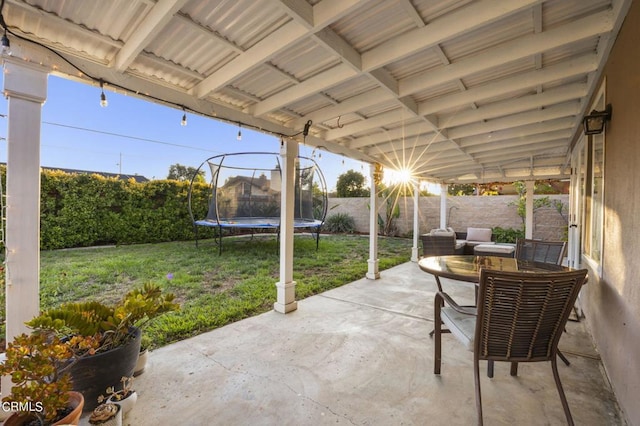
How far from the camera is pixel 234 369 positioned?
222 cm

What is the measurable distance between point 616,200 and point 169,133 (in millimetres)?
18959

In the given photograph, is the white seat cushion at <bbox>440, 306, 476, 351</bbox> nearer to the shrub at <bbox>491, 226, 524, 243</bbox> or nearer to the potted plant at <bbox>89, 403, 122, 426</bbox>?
the potted plant at <bbox>89, 403, 122, 426</bbox>

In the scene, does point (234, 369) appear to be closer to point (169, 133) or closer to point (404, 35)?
point (404, 35)

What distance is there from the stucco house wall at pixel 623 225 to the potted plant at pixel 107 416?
8.67ft

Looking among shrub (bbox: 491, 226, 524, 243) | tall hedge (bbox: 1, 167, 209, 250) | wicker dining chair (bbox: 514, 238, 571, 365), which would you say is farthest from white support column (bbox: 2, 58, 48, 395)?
shrub (bbox: 491, 226, 524, 243)

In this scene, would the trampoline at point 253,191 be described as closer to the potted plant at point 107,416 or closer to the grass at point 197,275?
the grass at point 197,275

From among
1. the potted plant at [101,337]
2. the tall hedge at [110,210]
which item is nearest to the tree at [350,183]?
the tall hedge at [110,210]

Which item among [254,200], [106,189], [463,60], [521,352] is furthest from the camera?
[254,200]

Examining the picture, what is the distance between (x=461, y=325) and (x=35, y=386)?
2307 millimetres

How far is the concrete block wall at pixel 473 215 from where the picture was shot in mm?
8305

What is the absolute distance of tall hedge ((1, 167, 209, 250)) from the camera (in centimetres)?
675

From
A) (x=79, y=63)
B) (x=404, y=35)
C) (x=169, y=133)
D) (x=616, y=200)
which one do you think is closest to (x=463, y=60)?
(x=404, y=35)

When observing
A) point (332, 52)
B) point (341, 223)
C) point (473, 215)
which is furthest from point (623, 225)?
point (341, 223)

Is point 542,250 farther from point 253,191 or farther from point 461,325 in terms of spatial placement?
point 253,191
